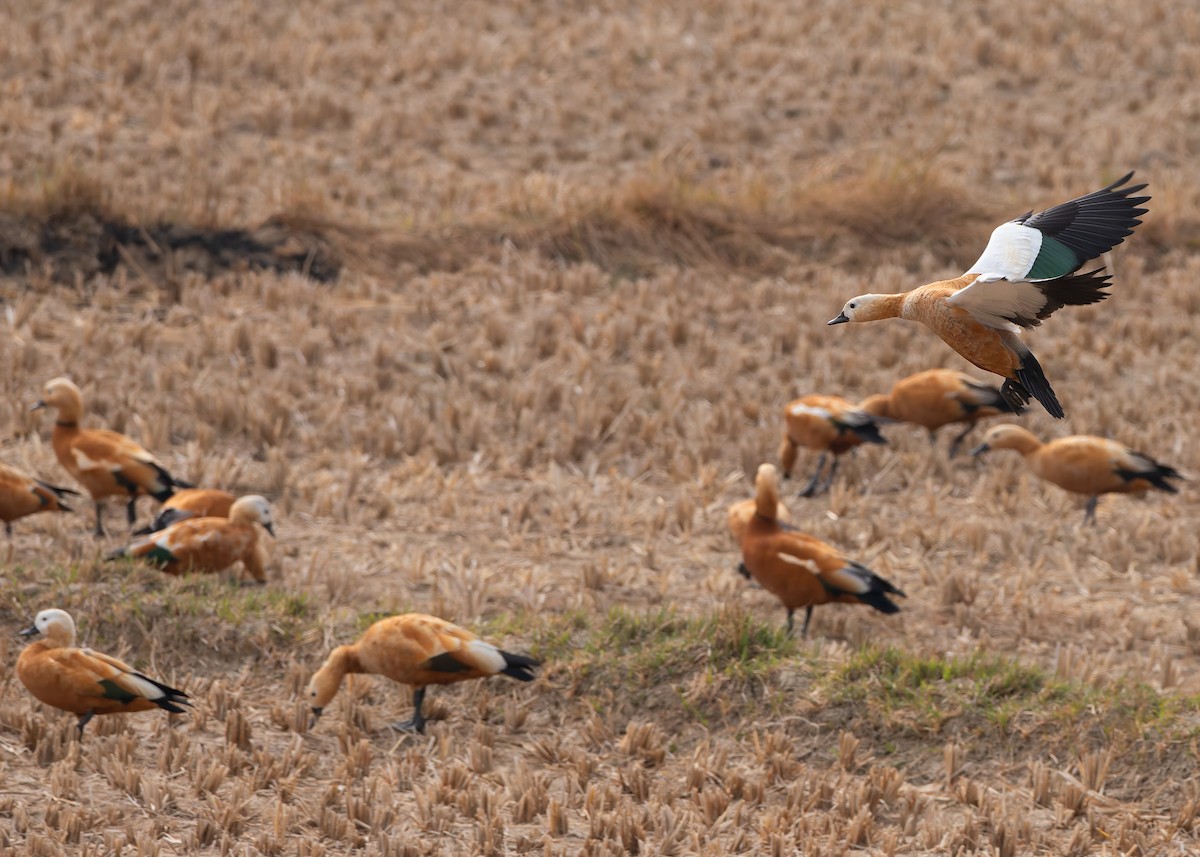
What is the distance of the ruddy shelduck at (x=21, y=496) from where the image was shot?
7.45 m

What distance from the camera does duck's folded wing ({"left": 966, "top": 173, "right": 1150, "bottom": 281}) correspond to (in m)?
4.30

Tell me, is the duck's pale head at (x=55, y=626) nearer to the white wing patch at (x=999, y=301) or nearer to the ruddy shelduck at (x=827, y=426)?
the white wing patch at (x=999, y=301)

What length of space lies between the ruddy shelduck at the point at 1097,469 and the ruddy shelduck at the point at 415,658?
384cm

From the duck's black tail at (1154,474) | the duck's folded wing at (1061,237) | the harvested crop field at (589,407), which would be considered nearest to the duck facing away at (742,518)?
the harvested crop field at (589,407)

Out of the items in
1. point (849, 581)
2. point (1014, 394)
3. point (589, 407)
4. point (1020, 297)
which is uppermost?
point (1020, 297)

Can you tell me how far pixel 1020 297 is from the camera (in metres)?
4.09

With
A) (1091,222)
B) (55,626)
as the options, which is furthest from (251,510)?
(1091,222)

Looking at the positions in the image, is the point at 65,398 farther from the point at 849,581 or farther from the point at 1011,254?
the point at 1011,254

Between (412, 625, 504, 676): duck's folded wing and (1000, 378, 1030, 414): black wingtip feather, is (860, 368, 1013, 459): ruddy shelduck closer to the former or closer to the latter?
(412, 625, 504, 676): duck's folded wing

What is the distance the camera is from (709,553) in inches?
326

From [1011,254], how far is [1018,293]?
0.30m

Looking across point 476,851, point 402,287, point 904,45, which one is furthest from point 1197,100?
point 476,851

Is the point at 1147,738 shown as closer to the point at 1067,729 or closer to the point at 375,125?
the point at 1067,729

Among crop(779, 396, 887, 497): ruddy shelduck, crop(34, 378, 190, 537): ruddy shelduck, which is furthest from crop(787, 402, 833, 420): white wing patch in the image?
crop(34, 378, 190, 537): ruddy shelduck
